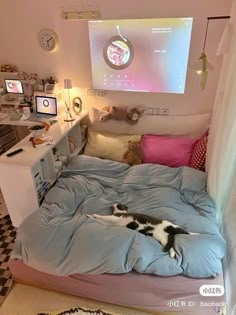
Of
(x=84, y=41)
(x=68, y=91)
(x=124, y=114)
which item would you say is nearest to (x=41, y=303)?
(x=124, y=114)

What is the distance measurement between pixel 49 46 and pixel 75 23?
383mm

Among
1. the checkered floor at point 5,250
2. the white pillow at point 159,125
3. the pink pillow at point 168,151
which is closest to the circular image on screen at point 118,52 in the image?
the white pillow at point 159,125

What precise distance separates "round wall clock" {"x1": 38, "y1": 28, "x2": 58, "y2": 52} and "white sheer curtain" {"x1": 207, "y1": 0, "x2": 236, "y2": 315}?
170cm

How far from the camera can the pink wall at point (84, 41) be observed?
2.14m

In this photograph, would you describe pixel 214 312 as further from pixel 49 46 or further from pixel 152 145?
pixel 49 46

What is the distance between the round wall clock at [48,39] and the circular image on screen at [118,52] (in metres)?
0.57

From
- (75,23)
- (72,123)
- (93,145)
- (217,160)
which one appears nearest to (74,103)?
(72,123)

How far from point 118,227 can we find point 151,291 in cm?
42

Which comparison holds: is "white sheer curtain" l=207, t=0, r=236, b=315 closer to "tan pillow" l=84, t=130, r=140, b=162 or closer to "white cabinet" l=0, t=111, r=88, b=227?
"tan pillow" l=84, t=130, r=140, b=162

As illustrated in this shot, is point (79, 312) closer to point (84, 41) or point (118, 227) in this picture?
point (118, 227)

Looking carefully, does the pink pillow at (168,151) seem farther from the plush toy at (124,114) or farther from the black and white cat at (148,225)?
the black and white cat at (148,225)

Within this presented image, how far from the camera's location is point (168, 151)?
232 centimetres

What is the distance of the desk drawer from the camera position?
2950mm

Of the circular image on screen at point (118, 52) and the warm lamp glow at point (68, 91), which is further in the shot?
the warm lamp glow at point (68, 91)
